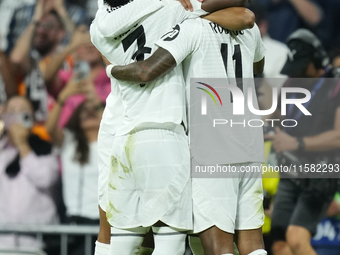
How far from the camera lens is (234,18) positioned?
2.42 metres

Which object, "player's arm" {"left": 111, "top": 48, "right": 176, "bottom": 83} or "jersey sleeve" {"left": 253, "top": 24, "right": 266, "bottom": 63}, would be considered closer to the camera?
"player's arm" {"left": 111, "top": 48, "right": 176, "bottom": 83}

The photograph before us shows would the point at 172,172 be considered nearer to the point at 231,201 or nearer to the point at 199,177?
the point at 199,177

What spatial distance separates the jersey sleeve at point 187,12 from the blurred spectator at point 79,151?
2628mm

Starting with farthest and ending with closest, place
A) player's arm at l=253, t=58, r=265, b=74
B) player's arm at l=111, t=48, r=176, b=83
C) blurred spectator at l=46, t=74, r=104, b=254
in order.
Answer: blurred spectator at l=46, t=74, r=104, b=254, player's arm at l=253, t=58, r=265, b=74, player's arm at l=111, t=48, r=176, b=83

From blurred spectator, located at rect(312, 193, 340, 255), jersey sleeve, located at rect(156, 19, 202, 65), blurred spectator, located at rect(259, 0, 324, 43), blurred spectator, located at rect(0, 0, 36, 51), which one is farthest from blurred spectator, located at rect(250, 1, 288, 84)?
blurred spectator, located at rect(0, 0, 36, 51)

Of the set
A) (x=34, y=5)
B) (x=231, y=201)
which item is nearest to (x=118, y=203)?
(x=231, y=201)

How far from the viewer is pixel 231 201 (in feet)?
7.87

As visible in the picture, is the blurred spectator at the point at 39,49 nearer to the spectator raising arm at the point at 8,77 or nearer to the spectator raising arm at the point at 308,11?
the spectator raising arm at the point at 8,77

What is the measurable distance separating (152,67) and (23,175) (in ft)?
11.1

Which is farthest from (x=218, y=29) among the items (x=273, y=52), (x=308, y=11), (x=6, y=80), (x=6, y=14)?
(x=6, y=14)

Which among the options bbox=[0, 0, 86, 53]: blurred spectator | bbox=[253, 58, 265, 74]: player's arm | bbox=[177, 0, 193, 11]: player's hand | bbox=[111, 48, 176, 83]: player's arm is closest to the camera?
bbox=[111, 48, 176, 83]: player's arm

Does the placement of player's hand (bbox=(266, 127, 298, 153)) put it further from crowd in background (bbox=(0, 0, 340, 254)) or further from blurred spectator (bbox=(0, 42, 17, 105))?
blurred spectator (bbox=(0, 42, 17, 105))

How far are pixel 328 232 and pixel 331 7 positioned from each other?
211 centimetres

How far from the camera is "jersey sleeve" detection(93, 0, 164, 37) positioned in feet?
7.94
